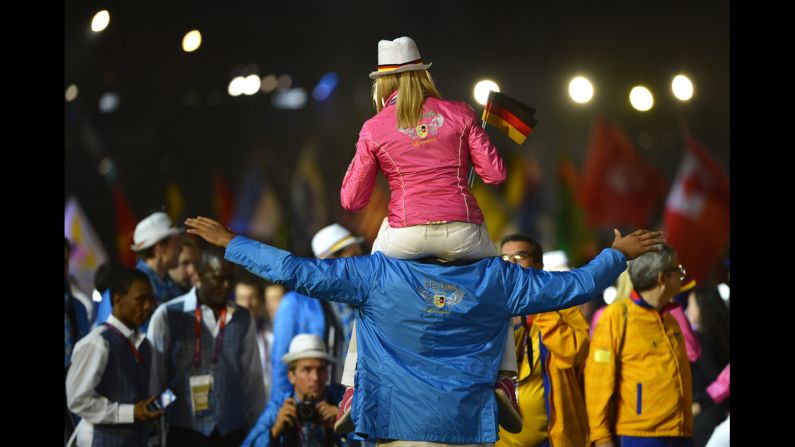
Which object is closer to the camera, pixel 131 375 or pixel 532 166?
pixel 131 375

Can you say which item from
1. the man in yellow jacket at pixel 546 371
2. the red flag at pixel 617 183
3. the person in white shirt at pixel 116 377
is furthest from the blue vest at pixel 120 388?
the red flag at pixel 617 183

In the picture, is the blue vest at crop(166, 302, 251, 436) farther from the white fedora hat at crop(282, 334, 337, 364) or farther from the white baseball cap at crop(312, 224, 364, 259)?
the white baseball cap at crop(312, 224, 364, 259)

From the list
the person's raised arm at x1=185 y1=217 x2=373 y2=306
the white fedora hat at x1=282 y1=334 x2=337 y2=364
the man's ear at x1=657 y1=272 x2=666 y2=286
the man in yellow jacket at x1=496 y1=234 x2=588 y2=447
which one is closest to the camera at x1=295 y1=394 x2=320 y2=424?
the white fedora hat at x1=282 y1=334 x2=337 y2=364

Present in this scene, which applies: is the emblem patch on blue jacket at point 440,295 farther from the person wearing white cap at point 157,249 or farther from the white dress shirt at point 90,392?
the person wearing white cap at point 157,249

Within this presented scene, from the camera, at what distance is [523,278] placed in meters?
4.43

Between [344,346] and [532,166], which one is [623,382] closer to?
[344,346]

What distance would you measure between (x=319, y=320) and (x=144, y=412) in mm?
1430

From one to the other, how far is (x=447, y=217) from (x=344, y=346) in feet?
10.3

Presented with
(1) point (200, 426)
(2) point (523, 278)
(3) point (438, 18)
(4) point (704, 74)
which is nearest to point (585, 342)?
(2) point (523, 278)

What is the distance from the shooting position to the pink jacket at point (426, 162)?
4363mm

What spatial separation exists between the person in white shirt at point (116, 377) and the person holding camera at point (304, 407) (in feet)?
1.99

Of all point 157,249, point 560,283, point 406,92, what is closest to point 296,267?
point 406,92

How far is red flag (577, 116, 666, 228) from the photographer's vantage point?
37.6ft

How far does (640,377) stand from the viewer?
5828 mm
